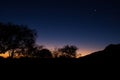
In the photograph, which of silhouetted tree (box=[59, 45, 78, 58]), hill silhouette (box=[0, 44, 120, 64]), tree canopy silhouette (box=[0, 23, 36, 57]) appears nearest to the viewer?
hill silhouette (box=[0, 44, 120, 64])

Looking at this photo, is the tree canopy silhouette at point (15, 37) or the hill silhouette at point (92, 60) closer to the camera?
the hill silhouette at point (92, 60)

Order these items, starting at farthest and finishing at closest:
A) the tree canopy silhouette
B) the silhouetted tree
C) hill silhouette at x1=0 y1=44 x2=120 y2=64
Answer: the silhouetted tree < the tree canopy silhouette < hill silhouette at x1=0 y1=44 x2=120 y2=64

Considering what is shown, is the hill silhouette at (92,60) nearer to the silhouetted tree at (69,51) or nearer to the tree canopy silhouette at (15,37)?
the tree canopy silhouette at (15,37)

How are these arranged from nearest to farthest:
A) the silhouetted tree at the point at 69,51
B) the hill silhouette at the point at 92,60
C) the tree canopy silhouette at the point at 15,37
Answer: the hill silhouette at the point at 92,60, the tree canopy silhouette at the point at 15,37, the silhouetted tree at the point at 69,51

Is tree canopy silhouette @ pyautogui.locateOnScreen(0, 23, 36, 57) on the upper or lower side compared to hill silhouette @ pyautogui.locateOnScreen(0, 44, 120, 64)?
upper

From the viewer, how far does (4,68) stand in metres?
16.1

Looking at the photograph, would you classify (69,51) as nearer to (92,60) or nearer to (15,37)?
(15,37)

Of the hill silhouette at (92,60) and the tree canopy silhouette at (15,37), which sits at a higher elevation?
the tree canopy silhouette at (15,37)

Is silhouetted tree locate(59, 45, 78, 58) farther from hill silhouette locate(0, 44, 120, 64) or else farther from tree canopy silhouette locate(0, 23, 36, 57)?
hill silhouette locate(0, 44, 120, 64)

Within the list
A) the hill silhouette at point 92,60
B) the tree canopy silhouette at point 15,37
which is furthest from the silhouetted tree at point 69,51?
the hill silhouette at point 92,60

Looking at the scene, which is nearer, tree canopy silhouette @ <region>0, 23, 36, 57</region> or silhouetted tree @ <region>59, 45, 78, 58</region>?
tree canopy silhouette @ <region>0, 23, 36, 57</region>

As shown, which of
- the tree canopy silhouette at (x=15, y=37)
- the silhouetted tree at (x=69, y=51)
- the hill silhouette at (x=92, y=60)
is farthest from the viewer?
the silhouetted tree at (x=69, y=51)

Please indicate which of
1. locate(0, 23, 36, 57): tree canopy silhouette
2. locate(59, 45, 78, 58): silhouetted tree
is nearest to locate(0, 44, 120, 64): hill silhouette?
locate(0, 23, 36, 57): tree canopy silhouette

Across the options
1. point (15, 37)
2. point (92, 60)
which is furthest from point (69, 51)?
point (92, 60)
